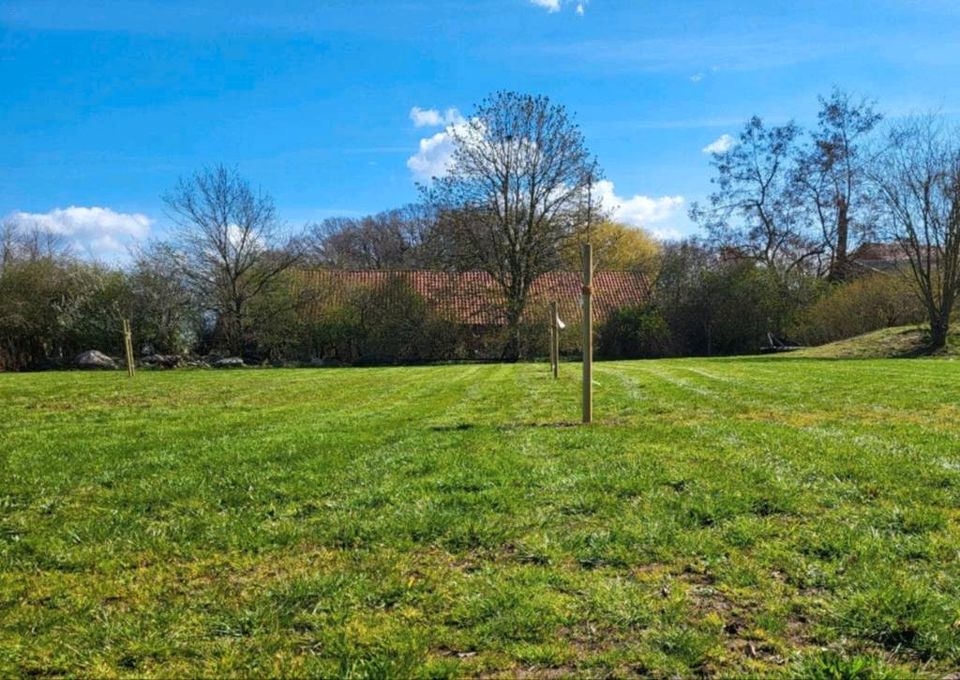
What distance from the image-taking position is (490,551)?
3447 millimetres

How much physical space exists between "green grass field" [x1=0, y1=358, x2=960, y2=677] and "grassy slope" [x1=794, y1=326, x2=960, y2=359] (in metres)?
17.4

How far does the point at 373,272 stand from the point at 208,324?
328 inches

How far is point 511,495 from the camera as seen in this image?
14.3 feet

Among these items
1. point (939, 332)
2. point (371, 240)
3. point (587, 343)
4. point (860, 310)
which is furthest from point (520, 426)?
point (371, 240)

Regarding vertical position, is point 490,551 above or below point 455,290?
below

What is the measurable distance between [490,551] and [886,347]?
24504mm

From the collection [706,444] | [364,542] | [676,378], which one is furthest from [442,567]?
[676,378]

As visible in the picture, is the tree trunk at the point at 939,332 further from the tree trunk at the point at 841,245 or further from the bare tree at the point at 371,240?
the bare tree at the point at 371,240

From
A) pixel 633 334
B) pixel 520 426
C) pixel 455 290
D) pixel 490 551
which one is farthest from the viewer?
pixel 633 334

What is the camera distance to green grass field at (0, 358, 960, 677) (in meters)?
2.44

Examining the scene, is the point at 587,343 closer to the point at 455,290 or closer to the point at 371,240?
the point at 455,290

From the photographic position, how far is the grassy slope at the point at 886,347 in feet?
71.3

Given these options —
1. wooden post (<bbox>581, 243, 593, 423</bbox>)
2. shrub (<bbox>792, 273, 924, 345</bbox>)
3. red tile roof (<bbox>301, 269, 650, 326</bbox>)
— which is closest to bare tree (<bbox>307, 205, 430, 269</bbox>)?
red tile roof (<bbox>301, 269, 650, 326</bbox>)

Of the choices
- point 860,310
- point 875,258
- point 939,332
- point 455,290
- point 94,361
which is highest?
point 875,258
